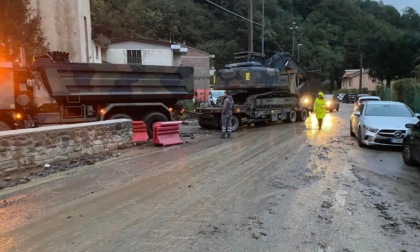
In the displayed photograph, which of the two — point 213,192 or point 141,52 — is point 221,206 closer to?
point 213,192

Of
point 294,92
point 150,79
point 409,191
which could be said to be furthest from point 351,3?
point 409,191

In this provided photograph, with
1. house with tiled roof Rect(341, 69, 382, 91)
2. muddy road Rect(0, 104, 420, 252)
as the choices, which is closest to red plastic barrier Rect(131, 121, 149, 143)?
muddy road Rect(0, 104, 420, 252)

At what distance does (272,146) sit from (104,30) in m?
41.6

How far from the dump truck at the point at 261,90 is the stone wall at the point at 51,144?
21.8ft

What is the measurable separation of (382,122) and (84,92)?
920cm

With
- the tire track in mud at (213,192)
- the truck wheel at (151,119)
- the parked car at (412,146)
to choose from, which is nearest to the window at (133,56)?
the truck wheel at (151,119)

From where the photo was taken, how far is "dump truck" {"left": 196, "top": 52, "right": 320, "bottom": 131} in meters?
18.2

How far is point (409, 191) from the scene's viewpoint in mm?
6812

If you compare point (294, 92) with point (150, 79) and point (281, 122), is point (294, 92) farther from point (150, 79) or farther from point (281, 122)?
point (150, 79)

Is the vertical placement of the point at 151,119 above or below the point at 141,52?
below

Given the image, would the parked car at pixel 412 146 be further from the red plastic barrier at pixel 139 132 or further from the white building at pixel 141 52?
the white building at pixel 141 52

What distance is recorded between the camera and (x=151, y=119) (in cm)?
1402

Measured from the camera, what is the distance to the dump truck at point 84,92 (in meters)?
11.1

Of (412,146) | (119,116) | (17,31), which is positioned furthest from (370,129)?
(17,31)
